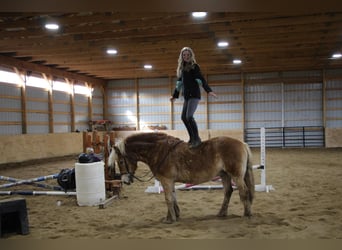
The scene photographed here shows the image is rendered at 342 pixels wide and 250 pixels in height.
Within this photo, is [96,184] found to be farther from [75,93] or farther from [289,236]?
[75,93]

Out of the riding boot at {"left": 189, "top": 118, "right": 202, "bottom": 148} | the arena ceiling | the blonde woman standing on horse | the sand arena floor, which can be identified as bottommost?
the sand arena floor

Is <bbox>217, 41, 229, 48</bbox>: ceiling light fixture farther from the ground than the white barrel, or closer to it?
farther from the ground

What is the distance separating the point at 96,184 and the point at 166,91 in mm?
16130

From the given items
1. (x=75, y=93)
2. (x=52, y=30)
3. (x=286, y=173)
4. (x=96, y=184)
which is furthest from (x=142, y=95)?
(x=96, y=184)

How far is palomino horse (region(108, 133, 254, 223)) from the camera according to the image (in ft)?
15.5

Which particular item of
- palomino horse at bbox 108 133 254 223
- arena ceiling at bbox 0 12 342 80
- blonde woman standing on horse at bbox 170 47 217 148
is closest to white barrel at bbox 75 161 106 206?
palomino horse at bbox 108 133 254 223

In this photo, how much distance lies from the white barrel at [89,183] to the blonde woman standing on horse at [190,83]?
2136 millimetres

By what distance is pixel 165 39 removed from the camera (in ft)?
37.7

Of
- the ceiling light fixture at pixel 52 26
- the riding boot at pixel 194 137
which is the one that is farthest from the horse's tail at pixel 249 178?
the ceiling light fixture at pixel 52 26

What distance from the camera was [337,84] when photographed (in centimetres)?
1939

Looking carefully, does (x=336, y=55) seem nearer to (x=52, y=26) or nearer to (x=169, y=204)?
(x=52, y=26)

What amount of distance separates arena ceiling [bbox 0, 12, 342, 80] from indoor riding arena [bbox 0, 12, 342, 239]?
0.17ft

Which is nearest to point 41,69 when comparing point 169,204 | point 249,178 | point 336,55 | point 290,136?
point 169,204

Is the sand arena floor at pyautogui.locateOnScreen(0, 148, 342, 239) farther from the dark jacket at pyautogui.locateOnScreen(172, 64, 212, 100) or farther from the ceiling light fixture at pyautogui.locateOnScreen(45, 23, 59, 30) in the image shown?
the ceiling light fixture at pyautogui.locateOnScreen(45, 23, 59, 30)
